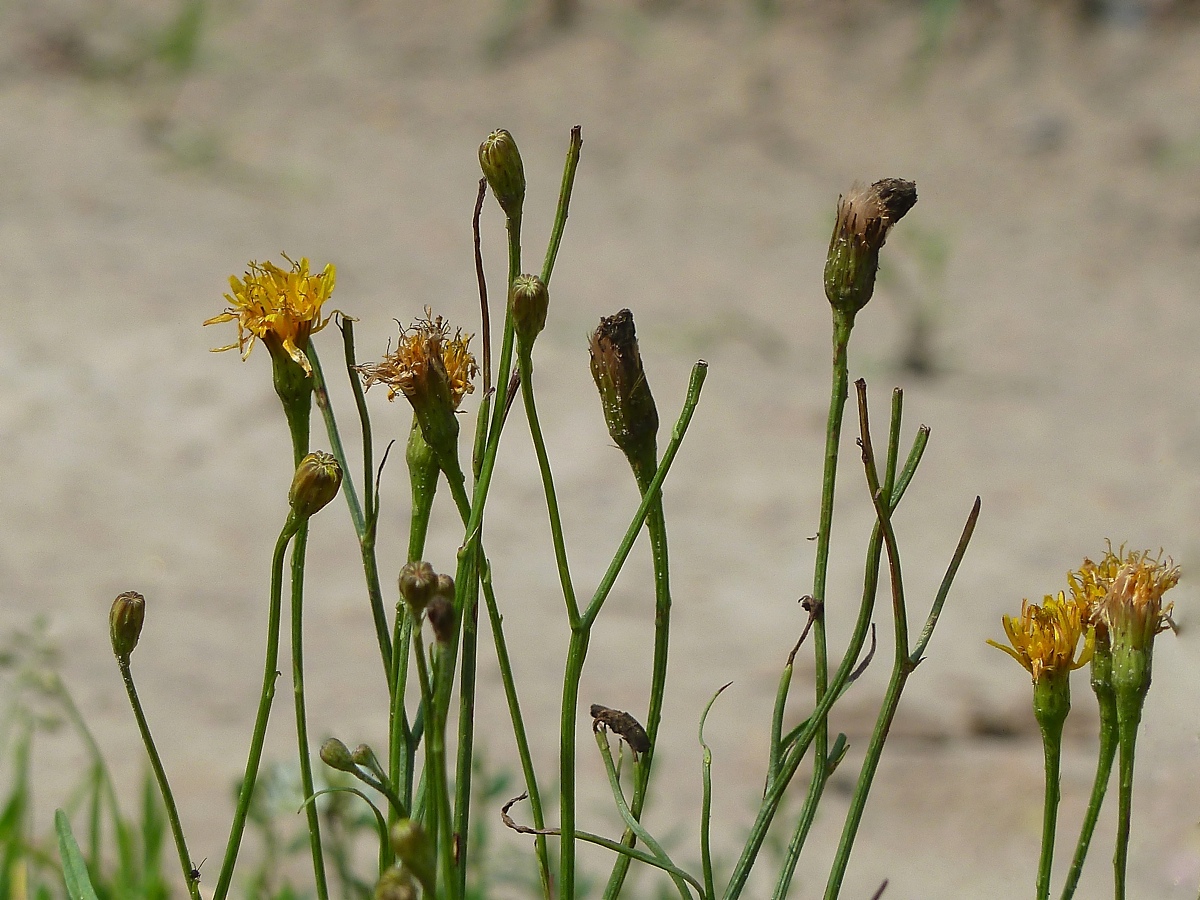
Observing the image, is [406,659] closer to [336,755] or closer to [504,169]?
[336,755]

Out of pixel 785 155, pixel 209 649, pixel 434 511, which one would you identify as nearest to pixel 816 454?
pixel 434 511

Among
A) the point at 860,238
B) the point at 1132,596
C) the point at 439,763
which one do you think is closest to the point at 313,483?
the point at 439,763

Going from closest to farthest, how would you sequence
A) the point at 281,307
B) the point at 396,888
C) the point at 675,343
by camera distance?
the point at 396,888, the point at 281,307, the point at 675,343

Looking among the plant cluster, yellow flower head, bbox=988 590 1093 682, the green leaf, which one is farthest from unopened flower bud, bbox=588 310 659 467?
the green leaf

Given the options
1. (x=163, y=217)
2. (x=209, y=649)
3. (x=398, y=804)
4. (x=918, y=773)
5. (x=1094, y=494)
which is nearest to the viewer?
(x=398, y=804)

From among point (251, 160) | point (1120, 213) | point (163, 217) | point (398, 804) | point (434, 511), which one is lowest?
point (398, 804)

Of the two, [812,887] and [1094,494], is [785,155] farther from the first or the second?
[812,887]

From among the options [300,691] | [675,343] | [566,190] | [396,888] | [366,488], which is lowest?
[396,888]
